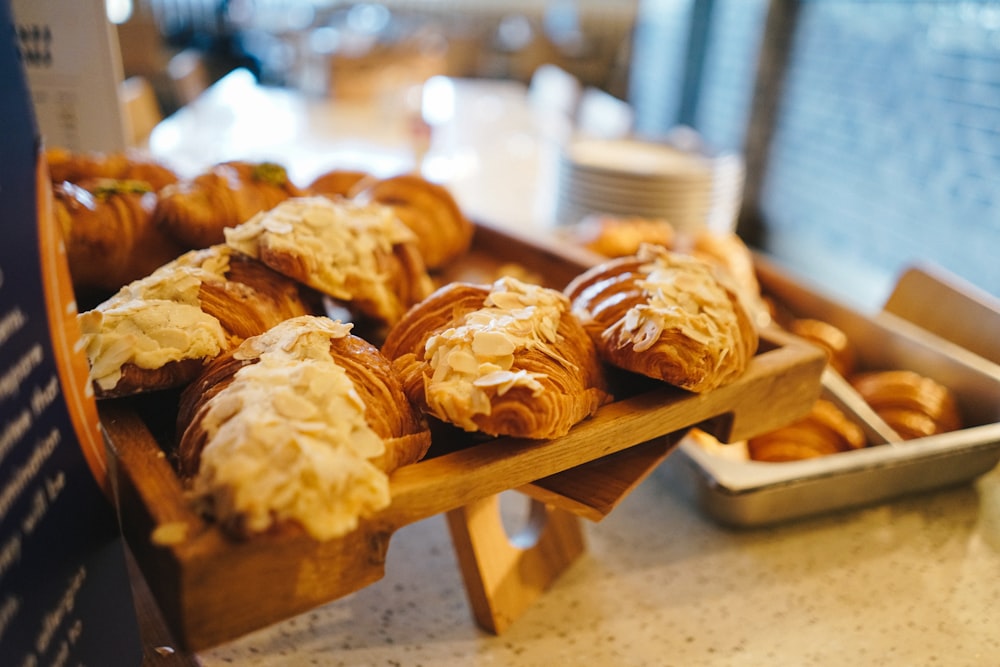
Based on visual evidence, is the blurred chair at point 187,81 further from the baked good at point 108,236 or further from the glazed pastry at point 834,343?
the glazed pastry at point 834,343

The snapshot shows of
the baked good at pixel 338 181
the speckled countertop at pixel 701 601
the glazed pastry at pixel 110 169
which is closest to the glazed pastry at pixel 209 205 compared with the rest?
the glazed pastry at pixel 110 169

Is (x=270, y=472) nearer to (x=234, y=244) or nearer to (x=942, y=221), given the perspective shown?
(x=234, y=244)

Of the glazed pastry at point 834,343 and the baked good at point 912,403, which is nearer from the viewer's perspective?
the baked good at point 912,403

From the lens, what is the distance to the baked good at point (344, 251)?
0.78 metres

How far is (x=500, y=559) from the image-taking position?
2.73 feet

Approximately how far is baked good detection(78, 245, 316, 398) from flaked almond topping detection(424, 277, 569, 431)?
0.66 feet

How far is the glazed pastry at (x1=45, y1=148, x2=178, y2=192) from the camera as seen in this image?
1.05 meters

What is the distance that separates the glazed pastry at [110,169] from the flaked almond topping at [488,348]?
2.15 feet

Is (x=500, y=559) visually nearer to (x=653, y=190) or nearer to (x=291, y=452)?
(x=291, y=452)

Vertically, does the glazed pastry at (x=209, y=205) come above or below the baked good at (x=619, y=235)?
above

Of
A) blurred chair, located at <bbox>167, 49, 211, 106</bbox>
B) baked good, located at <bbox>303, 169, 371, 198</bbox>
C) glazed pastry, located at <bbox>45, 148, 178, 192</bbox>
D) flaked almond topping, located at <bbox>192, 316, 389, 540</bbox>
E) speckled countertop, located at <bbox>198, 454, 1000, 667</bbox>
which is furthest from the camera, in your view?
blurred chair, located at <bbox>167, 49, 211, 106</bbox>

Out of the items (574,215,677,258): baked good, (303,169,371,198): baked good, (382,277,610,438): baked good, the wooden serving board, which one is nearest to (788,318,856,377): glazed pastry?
(574,215,677,258): baked good

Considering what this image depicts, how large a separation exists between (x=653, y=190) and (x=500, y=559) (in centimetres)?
128

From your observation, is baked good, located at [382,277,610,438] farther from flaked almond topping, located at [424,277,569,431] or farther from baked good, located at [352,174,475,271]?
baked good, located at [352,174,475,271]
